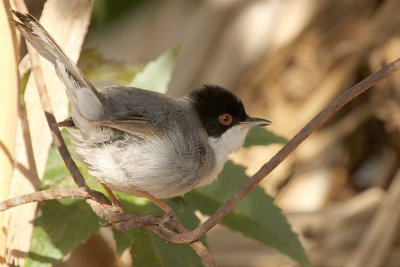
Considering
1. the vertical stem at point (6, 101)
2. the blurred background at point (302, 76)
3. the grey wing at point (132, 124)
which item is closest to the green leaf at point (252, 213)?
the grey wing at point (132, 124)

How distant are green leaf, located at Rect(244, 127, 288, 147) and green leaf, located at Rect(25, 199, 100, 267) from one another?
28.1 inches

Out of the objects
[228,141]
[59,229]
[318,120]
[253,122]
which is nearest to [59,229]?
[59,229]

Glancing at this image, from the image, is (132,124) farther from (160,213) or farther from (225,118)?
(225,118)

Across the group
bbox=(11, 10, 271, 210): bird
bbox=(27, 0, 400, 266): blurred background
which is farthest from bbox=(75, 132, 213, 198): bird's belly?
bbox=(27, 0, 400, 266): blurred background

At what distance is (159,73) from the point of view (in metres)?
2.36

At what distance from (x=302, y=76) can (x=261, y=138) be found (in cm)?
Result: 257

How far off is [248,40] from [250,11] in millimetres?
231

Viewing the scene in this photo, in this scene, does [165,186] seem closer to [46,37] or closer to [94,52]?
[46,37]

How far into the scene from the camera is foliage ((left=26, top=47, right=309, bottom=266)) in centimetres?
194

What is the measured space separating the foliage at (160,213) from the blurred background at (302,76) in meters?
1.76

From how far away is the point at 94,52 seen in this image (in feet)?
8.60

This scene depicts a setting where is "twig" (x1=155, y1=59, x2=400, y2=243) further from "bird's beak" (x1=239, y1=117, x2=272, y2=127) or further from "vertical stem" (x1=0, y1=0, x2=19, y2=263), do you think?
"bird's beak" (x1=239, y1=117, x2=272, y2=127)

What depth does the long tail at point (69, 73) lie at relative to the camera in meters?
1.64

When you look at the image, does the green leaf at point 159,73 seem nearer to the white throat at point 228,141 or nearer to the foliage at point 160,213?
the foliage at point 160,213
